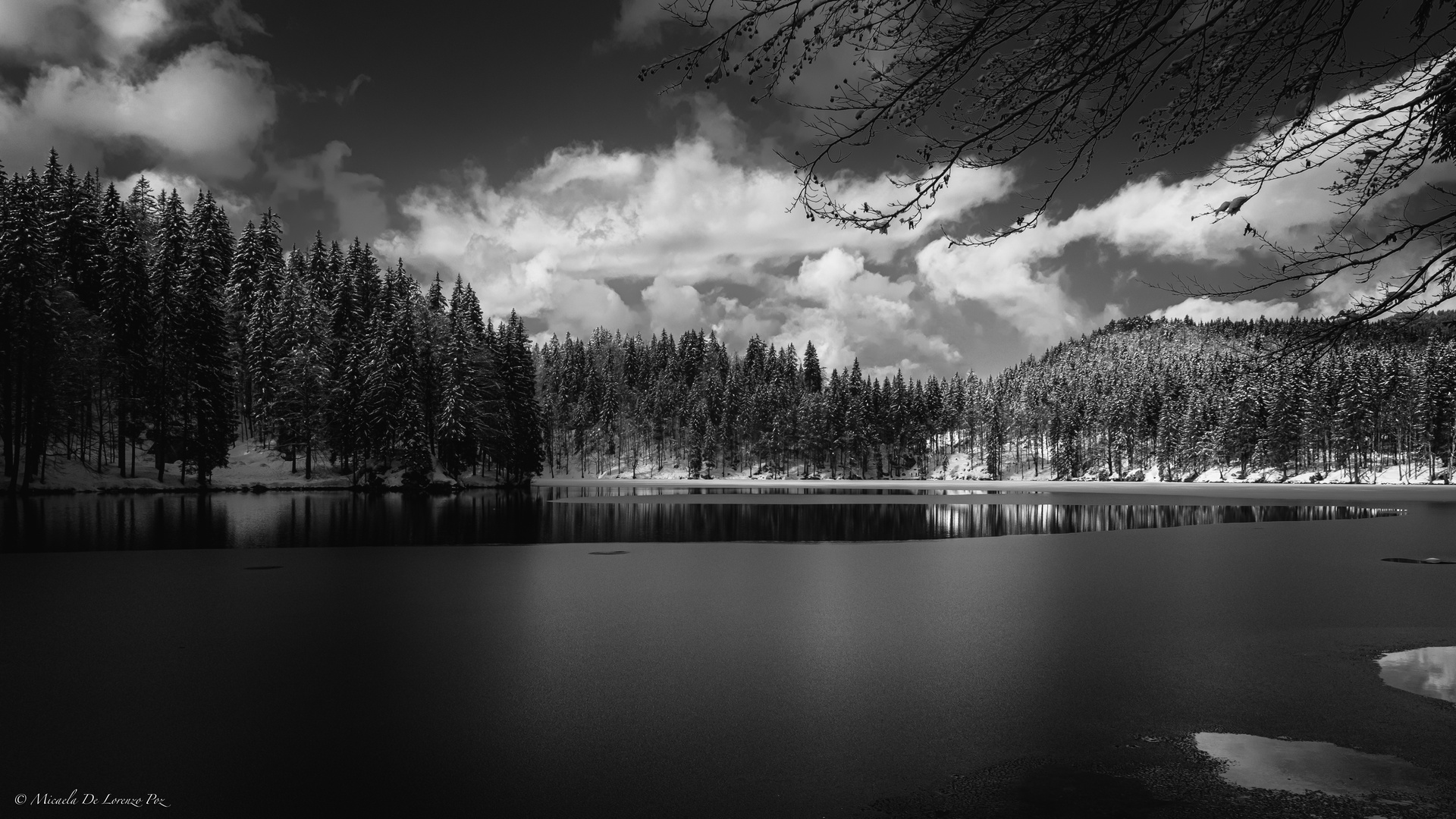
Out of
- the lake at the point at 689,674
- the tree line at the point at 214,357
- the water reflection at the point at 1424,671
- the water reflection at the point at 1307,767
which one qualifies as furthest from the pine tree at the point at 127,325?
the water reflection at the point at 1424,671

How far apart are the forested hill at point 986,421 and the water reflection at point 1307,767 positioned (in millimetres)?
88019

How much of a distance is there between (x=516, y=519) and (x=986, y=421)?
114253 millimetres

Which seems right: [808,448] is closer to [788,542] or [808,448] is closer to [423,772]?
[788,542]

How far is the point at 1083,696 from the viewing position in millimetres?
6926

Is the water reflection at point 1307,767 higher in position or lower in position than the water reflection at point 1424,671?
higher

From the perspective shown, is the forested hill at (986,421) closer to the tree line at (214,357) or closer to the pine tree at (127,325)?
the tree line at (214,357)

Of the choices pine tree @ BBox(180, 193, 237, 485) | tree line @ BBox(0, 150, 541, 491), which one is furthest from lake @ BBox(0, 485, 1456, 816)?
pine tree @ BBox(180, 193, 237, 485)

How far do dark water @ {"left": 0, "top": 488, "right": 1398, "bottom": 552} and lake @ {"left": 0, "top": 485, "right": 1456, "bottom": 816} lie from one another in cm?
401

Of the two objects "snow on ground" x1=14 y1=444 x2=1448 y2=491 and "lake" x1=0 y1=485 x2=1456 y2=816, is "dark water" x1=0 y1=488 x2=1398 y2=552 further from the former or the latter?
"lake" x1=0 y1=485 x2=1456 y2=816

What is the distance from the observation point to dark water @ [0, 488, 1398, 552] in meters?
22.2

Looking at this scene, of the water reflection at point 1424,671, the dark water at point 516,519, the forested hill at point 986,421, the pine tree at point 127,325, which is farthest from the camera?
the forested hill at point 986,421

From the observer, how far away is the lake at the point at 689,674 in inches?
201

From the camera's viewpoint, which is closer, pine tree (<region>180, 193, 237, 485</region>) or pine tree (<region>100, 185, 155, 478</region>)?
pine tree (<region>100, 185, 155, 478</region>)

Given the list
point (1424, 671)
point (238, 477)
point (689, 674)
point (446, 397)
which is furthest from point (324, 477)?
point (1424, 671)
